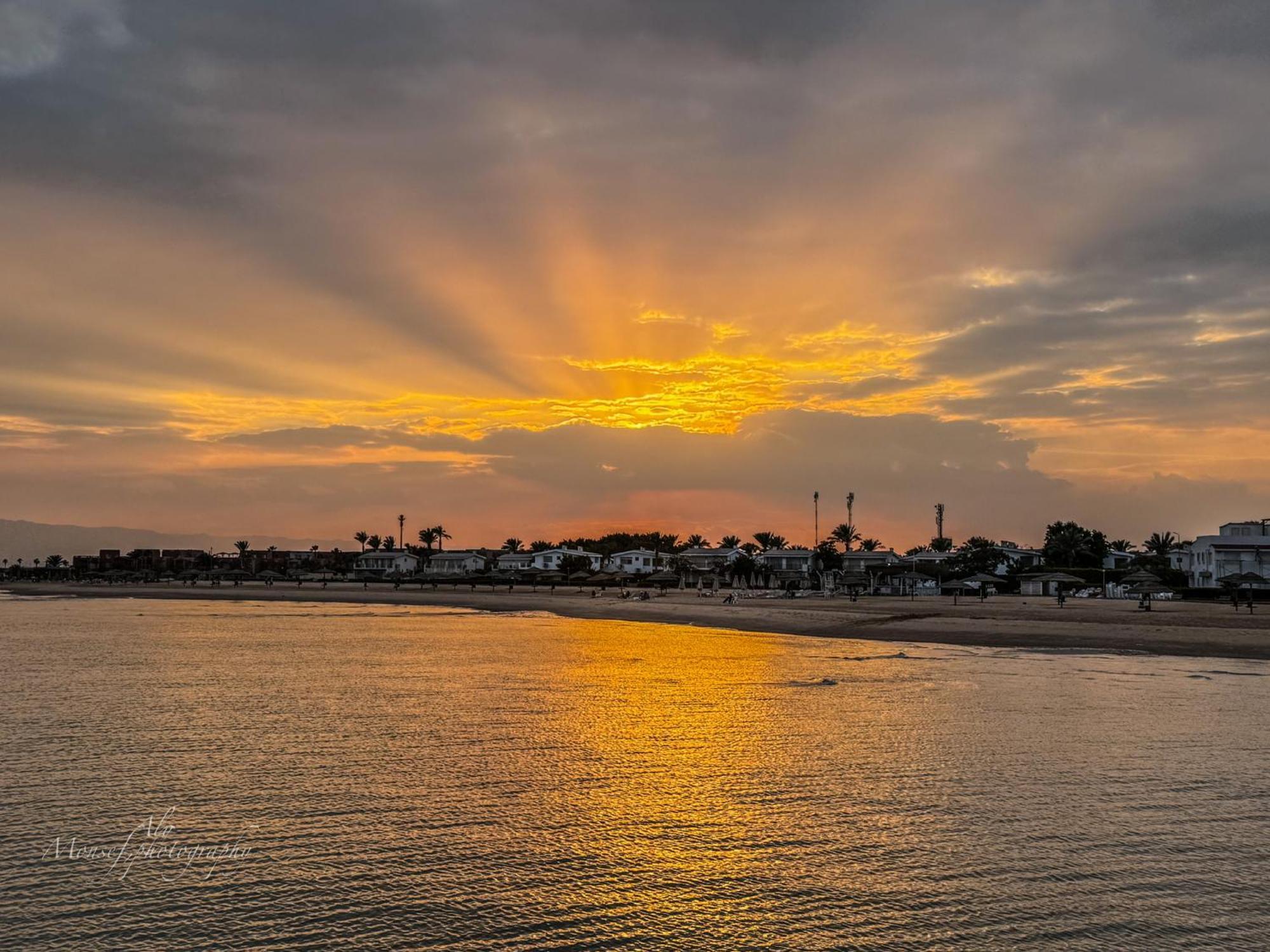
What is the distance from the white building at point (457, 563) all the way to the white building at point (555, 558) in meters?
13.2

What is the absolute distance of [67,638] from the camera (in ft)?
163

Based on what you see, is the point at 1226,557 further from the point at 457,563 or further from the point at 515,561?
the point at 457,563

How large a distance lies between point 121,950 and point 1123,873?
37.9ft

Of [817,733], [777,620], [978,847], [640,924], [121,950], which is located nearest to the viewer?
[121,950]

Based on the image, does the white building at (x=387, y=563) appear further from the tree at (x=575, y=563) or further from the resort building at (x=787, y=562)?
the resort building at (x=787, y=562)

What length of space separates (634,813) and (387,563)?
568 ft

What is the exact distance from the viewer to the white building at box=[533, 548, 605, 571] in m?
171

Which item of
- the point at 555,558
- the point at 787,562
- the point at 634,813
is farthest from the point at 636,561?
the point at 634,813

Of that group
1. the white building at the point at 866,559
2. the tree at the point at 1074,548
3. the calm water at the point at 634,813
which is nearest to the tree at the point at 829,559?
the white building at the point at 866,559

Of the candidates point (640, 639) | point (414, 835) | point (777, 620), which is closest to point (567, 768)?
point (414, 835)

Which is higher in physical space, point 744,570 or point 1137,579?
point 1137,579

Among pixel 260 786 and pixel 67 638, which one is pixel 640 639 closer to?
pixel 67 638

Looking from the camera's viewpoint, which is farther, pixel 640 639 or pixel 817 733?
pixel 640 639

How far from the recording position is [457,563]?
7136 inches
